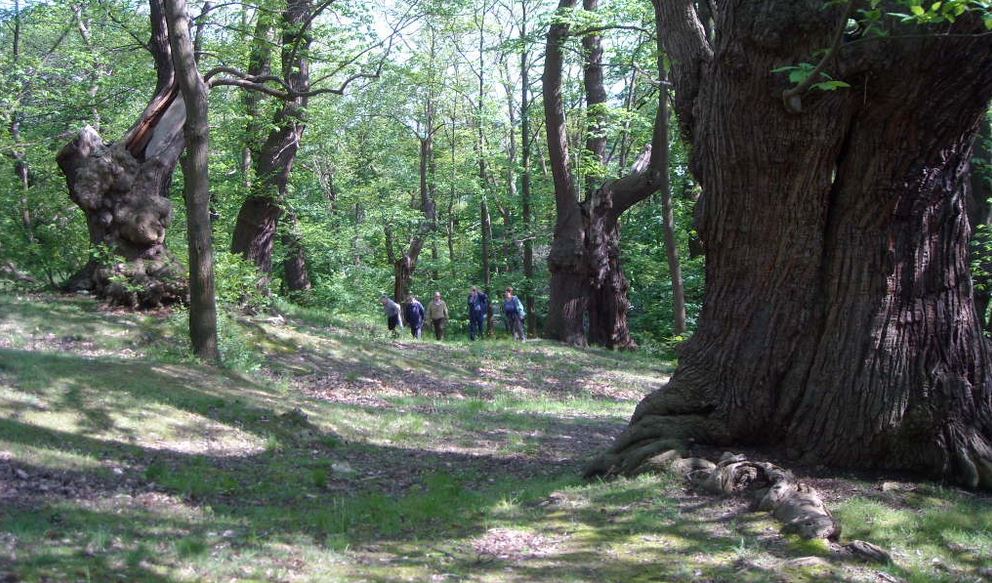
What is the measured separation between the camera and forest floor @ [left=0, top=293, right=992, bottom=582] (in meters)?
5.09

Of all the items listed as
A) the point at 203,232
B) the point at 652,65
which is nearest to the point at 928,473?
the point at 203,232

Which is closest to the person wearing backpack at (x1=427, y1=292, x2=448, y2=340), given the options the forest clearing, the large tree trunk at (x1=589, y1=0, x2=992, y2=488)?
the forest clearing

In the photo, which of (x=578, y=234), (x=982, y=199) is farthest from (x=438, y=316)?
(x=982, y=199)

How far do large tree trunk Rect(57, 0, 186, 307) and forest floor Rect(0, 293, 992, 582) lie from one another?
189 centimetres

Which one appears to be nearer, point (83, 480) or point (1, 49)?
point (83, 480)

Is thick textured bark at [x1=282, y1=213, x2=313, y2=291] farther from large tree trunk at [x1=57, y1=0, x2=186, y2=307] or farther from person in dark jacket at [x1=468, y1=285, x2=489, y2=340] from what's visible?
large tree trunk at [x1=57, y1=0, x2=186, y2=307]

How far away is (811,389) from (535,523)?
2.66 m

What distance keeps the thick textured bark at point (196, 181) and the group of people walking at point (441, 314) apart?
11.0 meters

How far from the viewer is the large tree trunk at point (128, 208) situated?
14484 mm

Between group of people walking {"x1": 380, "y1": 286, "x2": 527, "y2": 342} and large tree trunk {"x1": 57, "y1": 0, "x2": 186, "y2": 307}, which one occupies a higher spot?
large tree trunk {"x1": 57, "y1": 0, "x2": 186, "y2": 307}

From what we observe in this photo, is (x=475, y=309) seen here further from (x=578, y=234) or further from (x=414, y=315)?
(x=578, y=234)

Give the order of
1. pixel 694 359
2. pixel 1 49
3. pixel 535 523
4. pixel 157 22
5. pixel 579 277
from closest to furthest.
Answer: pixel 535 523 < pixel 694 359 < pixel 157 22 < pixel 579 277 < pixel 1 49

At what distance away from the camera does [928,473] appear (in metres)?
6.73

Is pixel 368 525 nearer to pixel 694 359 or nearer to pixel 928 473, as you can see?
pixel 694 359
